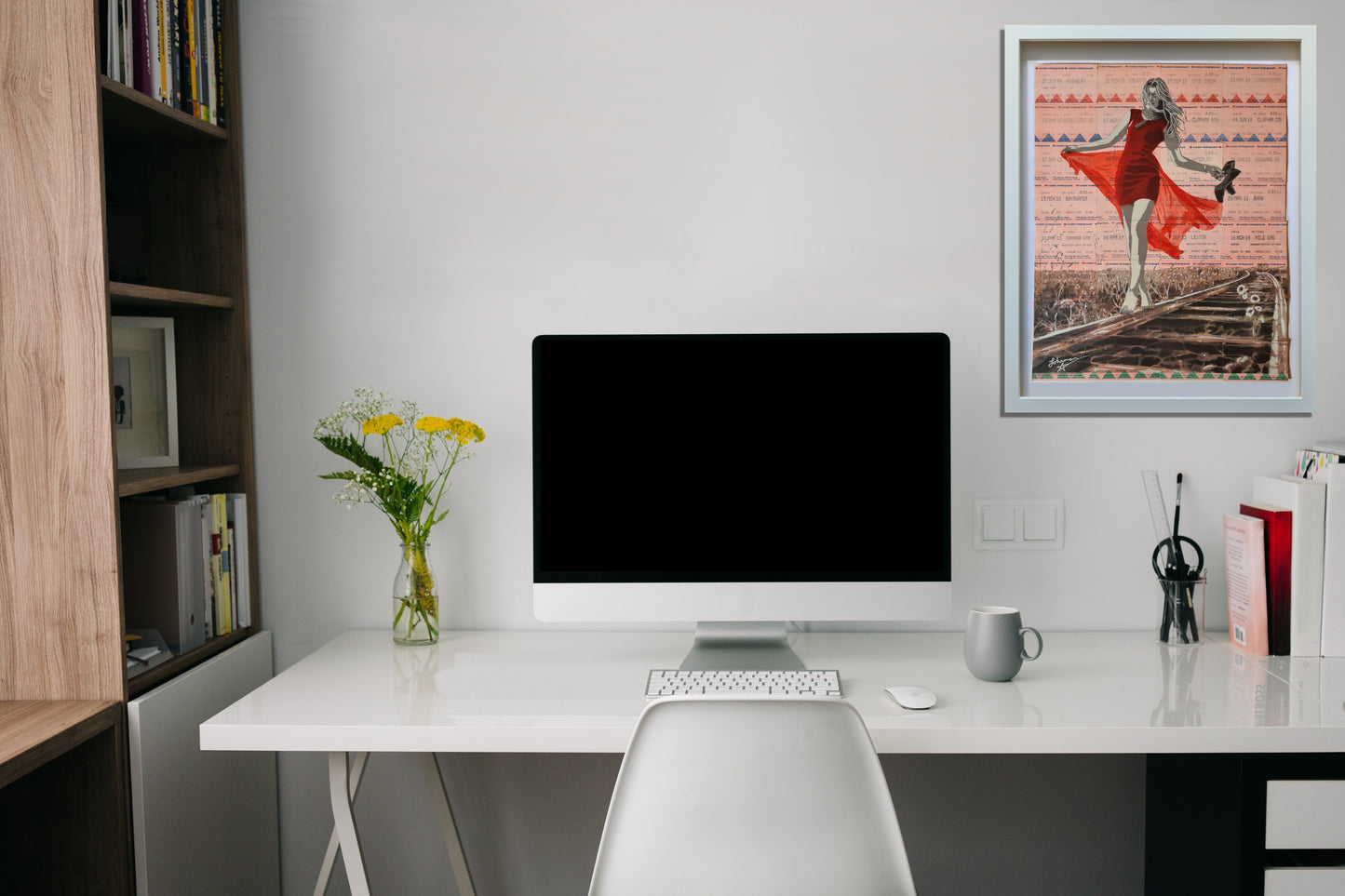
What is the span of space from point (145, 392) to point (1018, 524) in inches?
65.4

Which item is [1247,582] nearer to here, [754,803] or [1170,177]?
[1170,177]

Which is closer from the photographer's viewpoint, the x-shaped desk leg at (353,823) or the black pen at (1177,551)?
the x-shaped desk leg at (353,823)

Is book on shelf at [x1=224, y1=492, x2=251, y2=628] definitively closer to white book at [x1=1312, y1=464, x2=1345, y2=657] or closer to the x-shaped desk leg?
the x-shaped desk leg

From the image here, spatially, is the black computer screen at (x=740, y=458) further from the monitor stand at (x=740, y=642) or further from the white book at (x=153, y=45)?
the white book at (x=153, y=45)

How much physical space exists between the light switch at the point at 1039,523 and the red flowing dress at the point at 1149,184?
0.55m

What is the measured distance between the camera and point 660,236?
190cm

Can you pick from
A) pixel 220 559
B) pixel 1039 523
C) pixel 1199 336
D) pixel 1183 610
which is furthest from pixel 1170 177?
pixel 220 559

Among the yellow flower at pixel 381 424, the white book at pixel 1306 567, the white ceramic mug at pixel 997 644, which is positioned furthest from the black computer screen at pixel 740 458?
the white book at pixel 1306 567

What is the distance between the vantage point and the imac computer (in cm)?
161

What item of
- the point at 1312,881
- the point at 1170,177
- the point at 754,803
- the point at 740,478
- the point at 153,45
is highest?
the point at 153,45

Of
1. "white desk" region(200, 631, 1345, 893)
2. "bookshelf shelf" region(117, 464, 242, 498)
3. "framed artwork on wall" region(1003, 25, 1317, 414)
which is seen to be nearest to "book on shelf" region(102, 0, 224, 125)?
"bookshelf shelf" region(117, 464, 242, 498)

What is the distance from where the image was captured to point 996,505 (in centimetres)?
191

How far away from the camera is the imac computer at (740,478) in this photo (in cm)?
161

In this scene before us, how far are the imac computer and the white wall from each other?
1.00ft
